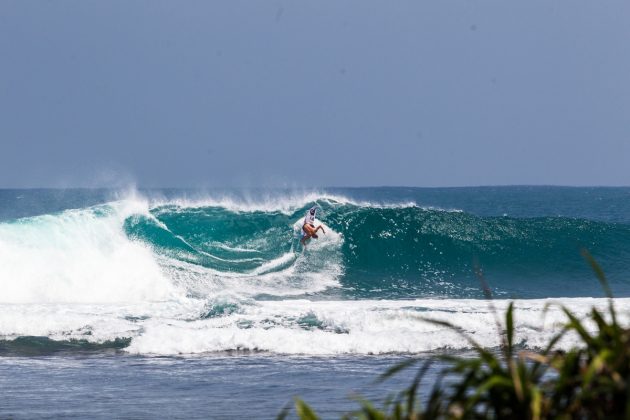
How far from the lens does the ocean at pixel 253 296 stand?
32.9 feet

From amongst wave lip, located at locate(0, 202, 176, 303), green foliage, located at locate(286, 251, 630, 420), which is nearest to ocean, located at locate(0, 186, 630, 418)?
wave lip, located at locate(0, 202, 176, 303)

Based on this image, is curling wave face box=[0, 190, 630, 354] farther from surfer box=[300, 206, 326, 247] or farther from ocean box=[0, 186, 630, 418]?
surfer box=[300, 206, 326, 247]

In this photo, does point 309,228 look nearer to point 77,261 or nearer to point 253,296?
point 253,296

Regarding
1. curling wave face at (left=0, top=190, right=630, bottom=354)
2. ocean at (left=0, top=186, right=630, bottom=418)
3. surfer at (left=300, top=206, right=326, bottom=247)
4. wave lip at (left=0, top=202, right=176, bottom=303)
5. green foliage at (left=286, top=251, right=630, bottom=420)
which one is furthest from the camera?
surfer at (left=300, top=206, right=326, bottom=247)

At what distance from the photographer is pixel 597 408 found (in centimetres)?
290

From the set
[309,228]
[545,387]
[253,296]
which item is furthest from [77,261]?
[545,387]

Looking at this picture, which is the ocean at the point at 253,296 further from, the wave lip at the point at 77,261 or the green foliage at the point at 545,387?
the green foliage at the point at 545,387

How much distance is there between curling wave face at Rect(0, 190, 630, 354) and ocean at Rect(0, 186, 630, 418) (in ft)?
0.17

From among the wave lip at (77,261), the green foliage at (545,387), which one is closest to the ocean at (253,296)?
the wave lip at (77,261)

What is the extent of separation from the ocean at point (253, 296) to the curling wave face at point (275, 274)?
0.17 ft

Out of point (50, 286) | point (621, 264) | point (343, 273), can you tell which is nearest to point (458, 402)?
point (50, 286)

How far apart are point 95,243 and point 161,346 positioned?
33.9 feet

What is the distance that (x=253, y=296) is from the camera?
19984 mm

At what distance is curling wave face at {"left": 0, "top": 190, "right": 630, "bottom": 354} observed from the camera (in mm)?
13891
